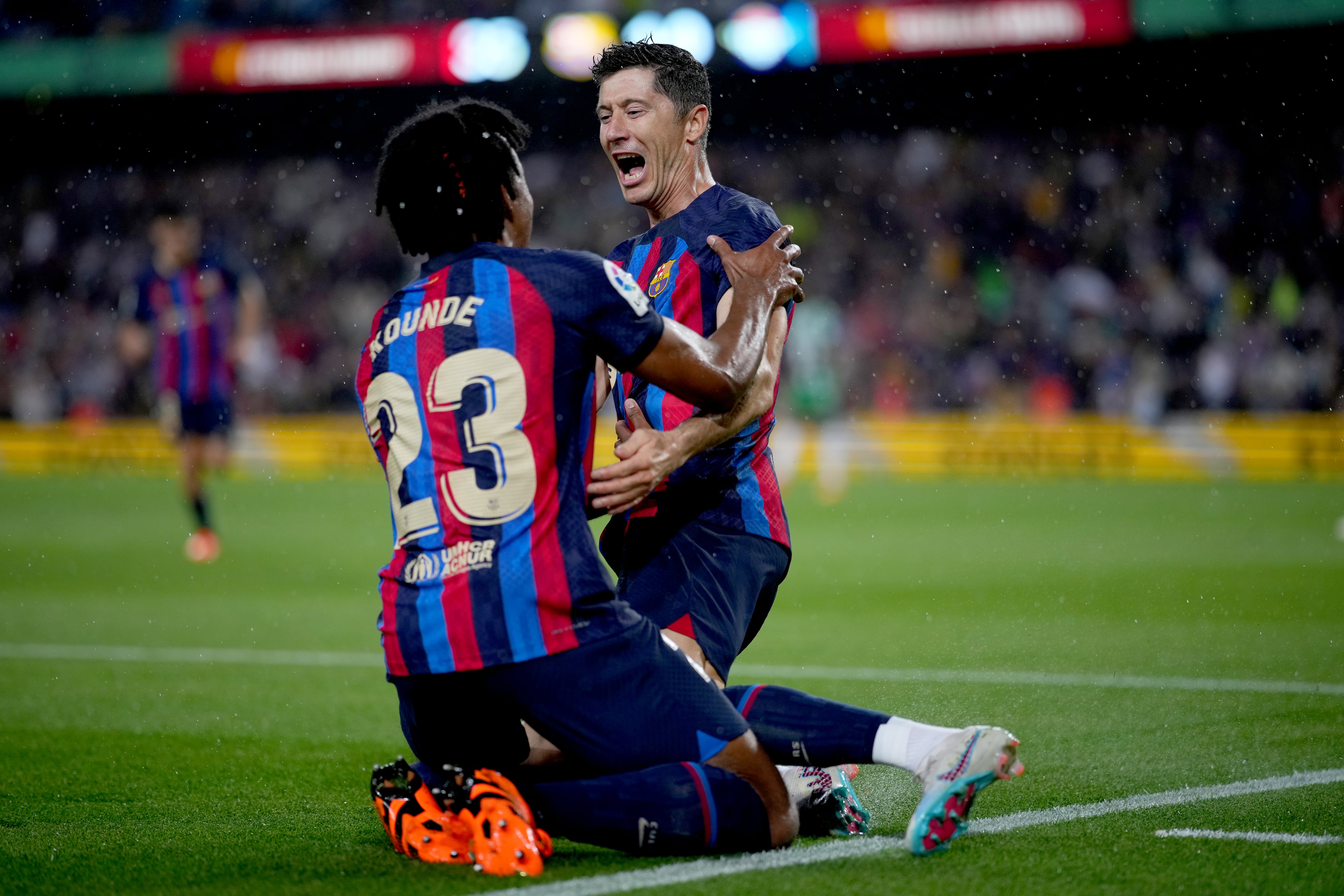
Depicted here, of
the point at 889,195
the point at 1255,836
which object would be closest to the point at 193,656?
the point at 1255,836

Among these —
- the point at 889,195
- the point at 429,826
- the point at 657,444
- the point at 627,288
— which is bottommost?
the point at 429,826

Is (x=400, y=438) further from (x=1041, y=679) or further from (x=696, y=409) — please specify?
(x=1041, y=679)

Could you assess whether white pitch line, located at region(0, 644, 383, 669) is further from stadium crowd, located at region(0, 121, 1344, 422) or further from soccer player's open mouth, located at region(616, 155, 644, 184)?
stadium crowd, located at region(0, 121, 1344, 422)

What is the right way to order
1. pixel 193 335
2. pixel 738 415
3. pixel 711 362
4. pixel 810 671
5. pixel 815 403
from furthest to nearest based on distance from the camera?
pixel 815 403
pixel 193 335
pixel 810 671
pixel 738 415
pixel 711 362

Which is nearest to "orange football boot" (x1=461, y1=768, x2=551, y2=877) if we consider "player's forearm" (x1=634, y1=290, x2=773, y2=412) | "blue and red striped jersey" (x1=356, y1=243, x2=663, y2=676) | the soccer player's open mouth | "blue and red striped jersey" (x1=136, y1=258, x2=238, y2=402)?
"blue and red striped jersey" (x1=356, y1=243, x2=663, y2=676)

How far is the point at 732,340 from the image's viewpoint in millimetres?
3344

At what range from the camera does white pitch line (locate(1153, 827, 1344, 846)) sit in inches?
132

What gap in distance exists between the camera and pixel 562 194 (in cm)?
2566

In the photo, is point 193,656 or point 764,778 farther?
point 193,656

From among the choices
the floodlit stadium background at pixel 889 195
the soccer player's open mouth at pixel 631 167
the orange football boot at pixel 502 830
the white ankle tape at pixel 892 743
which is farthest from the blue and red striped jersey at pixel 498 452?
the floodlit stadium background at pixel 889 195

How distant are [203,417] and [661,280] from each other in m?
8.27

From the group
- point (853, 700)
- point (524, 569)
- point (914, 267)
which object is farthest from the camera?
point (914, 267)

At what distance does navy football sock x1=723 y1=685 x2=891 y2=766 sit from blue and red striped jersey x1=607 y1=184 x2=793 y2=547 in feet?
1.68

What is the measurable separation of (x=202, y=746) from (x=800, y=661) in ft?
8.74
